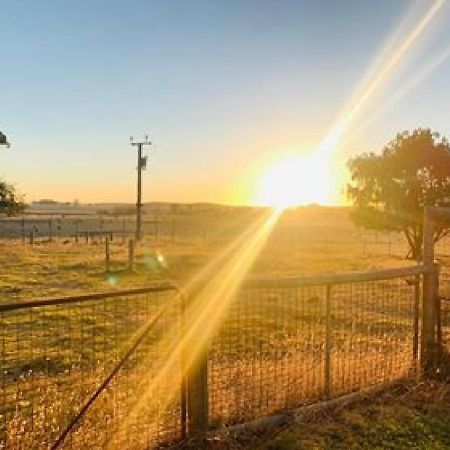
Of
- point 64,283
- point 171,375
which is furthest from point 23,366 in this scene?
point 64,283

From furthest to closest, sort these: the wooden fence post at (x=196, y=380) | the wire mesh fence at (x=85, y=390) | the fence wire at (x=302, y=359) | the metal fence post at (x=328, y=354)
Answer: the metal fence post at (x=328, y=354), the fence wire at (x=302, y=359), the wooden fence post at (x=196, y=380), the wire mesh fence at (x=85, y=390)

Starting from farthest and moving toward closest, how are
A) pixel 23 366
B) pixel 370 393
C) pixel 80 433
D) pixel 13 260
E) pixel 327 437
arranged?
pixel 13 260 < pixel 23 366 < pixel 370 393 < pixel 327 437 < pixel 80 433

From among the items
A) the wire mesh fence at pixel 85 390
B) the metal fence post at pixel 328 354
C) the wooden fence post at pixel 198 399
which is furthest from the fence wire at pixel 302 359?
the wire mesh fence at pixel 85 390

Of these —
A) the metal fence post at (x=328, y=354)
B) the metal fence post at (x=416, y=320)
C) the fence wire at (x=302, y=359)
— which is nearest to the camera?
the fence wire at (x=302, y=359)

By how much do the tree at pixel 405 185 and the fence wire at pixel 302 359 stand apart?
20288 millimetres

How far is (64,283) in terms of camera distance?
21.1m

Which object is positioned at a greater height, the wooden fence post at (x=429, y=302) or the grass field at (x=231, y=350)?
the wooden fence post at (x=429, y=302)

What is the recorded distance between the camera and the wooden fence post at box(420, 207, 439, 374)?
25.4 feet

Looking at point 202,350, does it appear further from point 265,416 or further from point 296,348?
point 296,348

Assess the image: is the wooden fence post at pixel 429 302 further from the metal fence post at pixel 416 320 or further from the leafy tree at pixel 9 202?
the leafy tree at pixel 9 202

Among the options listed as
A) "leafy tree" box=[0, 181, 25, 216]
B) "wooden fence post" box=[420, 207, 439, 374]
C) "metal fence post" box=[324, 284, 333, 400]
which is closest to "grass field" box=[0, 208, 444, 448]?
"metal fence post" box=[324, 284, 333, 400]

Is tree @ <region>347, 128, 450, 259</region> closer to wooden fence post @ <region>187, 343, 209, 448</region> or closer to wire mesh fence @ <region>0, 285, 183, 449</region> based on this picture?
wire mesh fence @ <region>0, 285, 183, 449</region>

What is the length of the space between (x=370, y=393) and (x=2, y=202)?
25.5 metres

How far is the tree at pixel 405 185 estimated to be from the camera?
110ft
